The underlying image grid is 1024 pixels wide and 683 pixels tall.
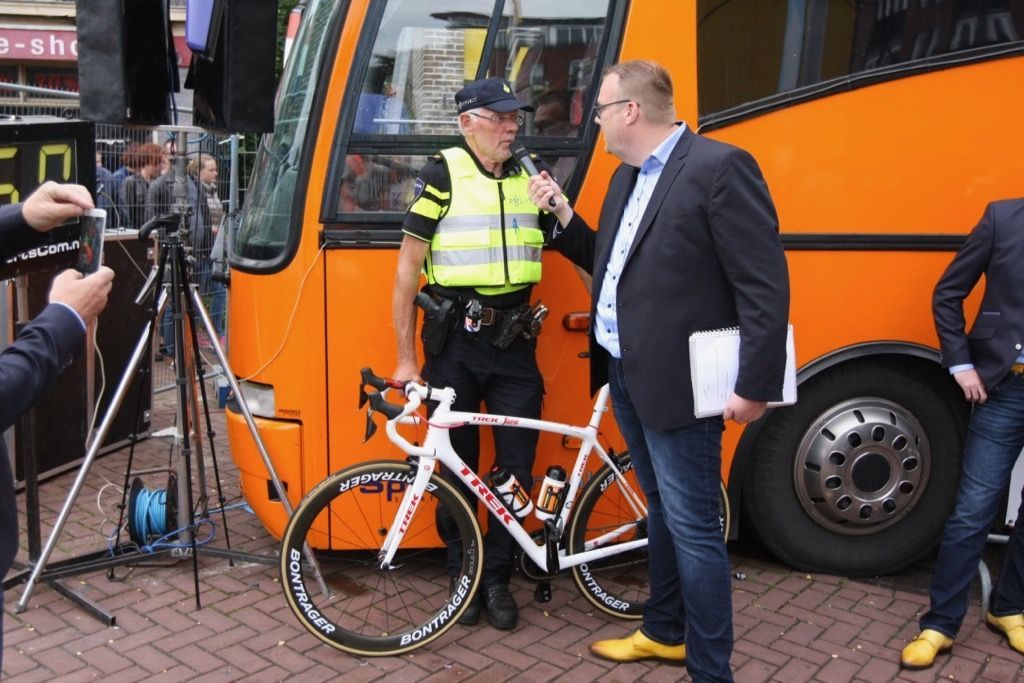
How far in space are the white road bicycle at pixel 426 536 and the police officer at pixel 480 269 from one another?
18 cm

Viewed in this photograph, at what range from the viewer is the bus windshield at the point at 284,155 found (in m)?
4.35

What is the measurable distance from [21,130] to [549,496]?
2.58 metres

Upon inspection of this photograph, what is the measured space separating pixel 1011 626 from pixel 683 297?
214 centimetres

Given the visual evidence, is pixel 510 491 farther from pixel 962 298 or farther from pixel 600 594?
pixel 962 298

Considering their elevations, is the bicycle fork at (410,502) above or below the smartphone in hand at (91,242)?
Result: below

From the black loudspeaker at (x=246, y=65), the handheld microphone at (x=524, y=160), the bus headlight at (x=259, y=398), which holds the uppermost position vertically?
the black loudspeaker at (x=246, y=65)

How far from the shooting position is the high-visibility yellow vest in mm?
4062

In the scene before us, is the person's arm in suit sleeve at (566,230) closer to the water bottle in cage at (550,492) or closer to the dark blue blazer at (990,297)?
the water bottle in cage at (550,492)

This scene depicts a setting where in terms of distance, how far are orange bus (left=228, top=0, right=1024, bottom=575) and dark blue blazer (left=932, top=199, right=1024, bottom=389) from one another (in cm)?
47

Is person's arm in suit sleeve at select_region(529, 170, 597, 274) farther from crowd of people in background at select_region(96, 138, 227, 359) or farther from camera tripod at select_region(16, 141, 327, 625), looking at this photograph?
crowd of people in background at select_region(96, 138, 227, 359)

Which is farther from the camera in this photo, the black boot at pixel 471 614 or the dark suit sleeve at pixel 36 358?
the black boot at pixel 471 614

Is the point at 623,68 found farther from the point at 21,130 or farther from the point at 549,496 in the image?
the point at 21,130

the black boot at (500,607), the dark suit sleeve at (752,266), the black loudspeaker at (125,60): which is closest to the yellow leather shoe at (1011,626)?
the dark suit sleeve at (752,266)

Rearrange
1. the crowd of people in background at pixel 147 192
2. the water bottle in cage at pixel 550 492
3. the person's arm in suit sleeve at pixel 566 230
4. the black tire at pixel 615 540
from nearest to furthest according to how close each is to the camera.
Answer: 1. the person's arm in suit sleeve at pixel 566 230
2. the water bottle in cage at pixel 550 492
3. the black tire at pixel 615 540
4. the crowd of people in background at pixel 147 192
